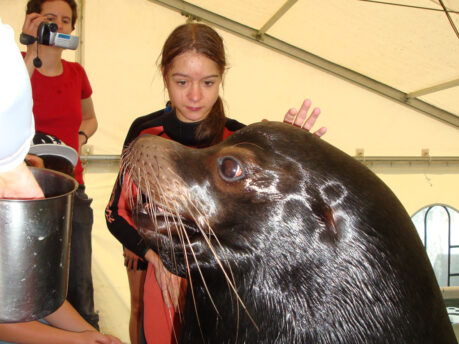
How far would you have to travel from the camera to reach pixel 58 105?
185cm

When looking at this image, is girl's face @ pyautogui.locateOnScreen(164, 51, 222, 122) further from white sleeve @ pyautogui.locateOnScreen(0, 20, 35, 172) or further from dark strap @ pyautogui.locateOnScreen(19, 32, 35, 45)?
white sleeve @ pyautogui.locateOnScreen(0, 20, 35, 172)

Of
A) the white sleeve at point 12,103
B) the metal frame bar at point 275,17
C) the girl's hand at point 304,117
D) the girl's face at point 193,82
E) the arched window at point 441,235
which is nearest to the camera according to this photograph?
the white sleeve at point 12,103

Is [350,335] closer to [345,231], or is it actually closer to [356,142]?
[345,231]

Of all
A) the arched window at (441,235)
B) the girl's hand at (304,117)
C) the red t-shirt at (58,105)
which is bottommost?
the arched window at (441,235)

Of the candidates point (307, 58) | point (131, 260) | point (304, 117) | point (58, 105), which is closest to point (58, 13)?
point (58, 105)

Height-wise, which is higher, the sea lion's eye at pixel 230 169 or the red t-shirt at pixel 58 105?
the red t-shirt at pixel 58 105

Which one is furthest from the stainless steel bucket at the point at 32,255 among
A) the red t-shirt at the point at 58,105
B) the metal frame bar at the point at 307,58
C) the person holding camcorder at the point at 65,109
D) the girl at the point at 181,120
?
the metal frame bar at the point at 307,58

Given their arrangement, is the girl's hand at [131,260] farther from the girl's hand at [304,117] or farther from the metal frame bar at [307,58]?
the metal frame bar at [307,58]

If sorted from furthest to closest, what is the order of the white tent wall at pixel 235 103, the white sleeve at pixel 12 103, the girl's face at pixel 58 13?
the white tent wall at pixel 235 103 < the girl's face at pixel 58 13 < the white sleeve at pixel 12 103

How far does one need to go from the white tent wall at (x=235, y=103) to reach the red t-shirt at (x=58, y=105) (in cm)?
145

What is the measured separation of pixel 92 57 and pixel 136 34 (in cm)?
47

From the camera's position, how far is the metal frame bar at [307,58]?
3762mm

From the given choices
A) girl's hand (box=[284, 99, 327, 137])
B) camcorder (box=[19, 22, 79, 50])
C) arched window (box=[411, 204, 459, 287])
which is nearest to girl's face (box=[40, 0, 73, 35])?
camcorder (box=[19, 22, 79, 50])

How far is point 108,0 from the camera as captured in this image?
12.1ft
